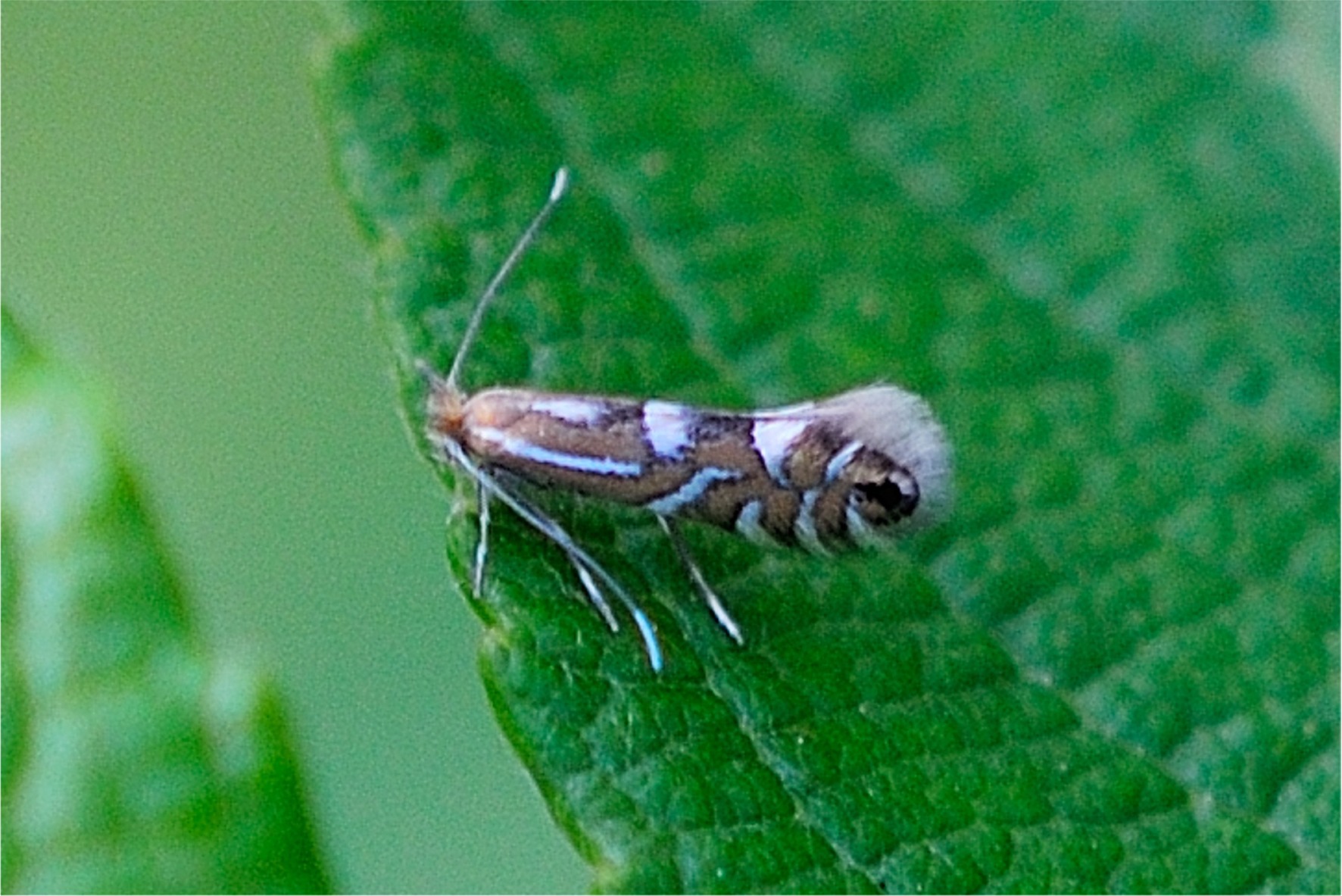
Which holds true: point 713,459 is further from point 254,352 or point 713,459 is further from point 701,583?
point 254,352

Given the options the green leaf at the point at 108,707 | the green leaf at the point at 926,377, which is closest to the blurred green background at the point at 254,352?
the green leaf at the point at 926,377

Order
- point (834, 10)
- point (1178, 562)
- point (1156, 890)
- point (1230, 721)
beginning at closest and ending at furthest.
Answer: point (1156, 890)
point (1230, 721)
point (1178, 562)
point (834, 10)

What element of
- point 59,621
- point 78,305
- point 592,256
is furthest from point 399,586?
point 59,621

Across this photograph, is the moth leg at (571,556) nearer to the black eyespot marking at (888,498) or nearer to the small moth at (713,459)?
the small moth at (713,459)

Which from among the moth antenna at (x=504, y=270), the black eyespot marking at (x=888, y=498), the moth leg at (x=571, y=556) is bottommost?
the black eyespot marking at (x=888, y=498)

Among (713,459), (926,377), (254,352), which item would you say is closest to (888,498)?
(713,459)

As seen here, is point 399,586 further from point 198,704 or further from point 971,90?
point 198,704

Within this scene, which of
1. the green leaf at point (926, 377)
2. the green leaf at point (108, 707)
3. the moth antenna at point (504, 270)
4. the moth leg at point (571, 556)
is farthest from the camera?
the moth antenna at point (504, 270)
